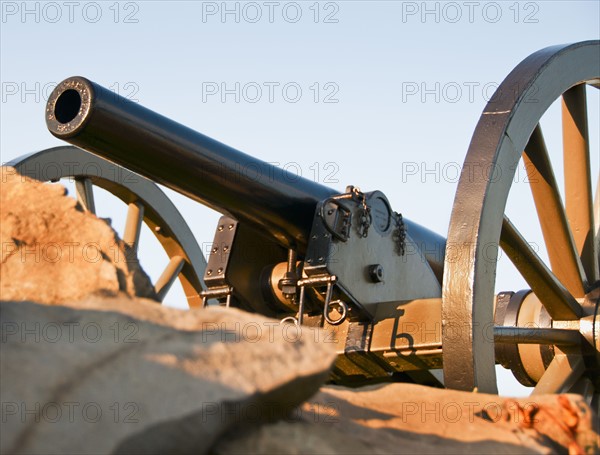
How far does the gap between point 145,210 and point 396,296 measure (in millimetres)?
2477

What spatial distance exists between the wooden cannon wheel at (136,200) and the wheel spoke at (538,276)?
2.21 meters

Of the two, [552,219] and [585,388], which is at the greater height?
[552,219]

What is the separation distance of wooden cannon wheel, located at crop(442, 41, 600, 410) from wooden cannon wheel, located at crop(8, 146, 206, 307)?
2.26 m

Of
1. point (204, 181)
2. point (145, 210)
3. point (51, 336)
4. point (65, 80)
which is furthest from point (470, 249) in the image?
point (145, 210)

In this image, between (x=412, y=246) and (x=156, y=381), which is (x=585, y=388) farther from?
(x=156, y=381)

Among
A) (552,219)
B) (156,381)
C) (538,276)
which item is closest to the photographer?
(156,381)

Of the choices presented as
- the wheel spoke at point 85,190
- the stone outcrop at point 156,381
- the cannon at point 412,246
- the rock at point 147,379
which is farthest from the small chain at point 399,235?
the rock at point 147,379

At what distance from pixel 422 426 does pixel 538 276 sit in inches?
86.2

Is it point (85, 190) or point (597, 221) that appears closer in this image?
point (597, 221)

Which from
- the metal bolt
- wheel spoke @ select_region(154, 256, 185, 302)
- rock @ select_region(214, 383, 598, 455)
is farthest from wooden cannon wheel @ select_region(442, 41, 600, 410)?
wheel spoke @ select_region(154, 256, 185, 302)

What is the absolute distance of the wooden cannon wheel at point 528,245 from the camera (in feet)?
12.0

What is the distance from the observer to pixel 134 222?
659 centimetres

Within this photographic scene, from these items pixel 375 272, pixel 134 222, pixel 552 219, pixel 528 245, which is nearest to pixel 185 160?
pixel 375 272

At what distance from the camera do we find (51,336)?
214cm
